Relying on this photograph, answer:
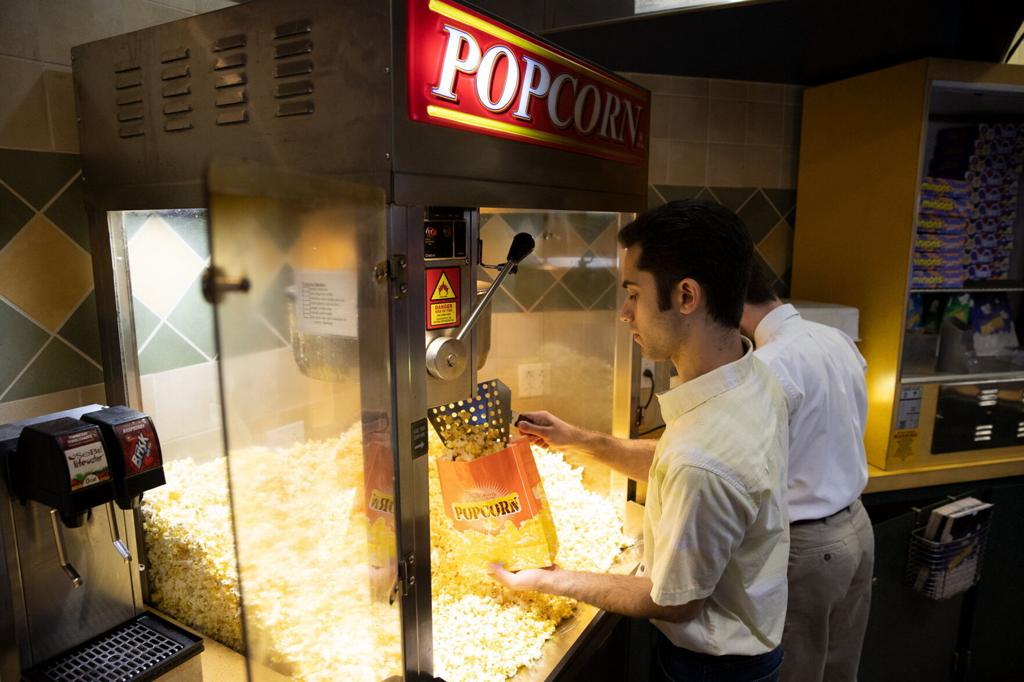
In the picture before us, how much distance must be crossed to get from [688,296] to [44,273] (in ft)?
4.12

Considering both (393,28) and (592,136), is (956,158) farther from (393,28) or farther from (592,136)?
(393,28)

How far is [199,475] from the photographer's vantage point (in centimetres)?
138

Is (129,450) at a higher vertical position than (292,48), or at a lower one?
lower

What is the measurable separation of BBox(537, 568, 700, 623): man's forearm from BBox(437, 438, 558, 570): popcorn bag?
10cm

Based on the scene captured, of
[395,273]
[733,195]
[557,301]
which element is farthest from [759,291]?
[395,273]

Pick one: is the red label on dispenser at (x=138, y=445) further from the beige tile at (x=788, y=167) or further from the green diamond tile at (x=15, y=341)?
the beige tile at (x=788, y=167)

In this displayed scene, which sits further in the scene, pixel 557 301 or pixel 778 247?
pixel 778 247

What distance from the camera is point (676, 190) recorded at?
8.01 feet

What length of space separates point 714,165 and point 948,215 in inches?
32.3

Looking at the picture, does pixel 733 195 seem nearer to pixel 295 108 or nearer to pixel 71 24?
pixel 295 108

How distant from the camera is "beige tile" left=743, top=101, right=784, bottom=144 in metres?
2.48

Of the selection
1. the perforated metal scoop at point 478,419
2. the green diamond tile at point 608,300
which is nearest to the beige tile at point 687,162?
the green diamond tile at point 608,300

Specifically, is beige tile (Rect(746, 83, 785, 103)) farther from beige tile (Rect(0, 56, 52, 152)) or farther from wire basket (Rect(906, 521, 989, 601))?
beige tile (Rect(0, 56, 52, 152))

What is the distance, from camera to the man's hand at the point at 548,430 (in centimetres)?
147
